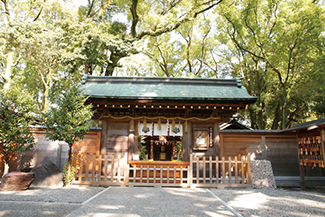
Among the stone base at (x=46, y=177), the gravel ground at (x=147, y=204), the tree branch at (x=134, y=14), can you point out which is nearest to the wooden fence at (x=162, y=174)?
the stone base at (x=46, y=177)

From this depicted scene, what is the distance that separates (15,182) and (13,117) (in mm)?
2277

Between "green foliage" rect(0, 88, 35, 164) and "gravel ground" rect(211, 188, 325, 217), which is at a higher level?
"green foliage" rect(0, 88, 35, 164)

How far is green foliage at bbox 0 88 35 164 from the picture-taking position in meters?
6.77

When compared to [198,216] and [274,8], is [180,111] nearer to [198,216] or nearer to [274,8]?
[198,216]

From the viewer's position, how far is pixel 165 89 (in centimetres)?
863

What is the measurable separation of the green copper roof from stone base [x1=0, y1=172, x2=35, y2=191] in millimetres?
3221

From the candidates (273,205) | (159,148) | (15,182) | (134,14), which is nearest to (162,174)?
(273,205)

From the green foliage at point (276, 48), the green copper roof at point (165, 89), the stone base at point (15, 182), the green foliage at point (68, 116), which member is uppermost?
the green foliage at point (276, 48)

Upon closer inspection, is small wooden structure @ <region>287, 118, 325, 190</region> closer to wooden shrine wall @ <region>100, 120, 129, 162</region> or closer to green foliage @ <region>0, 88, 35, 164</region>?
wooden shrine wall @ <region>100, 120, 129, 162</region>

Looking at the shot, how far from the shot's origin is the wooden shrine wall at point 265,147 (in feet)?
28.3

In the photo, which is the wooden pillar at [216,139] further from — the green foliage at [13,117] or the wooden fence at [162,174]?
the green foliage at [13,117]

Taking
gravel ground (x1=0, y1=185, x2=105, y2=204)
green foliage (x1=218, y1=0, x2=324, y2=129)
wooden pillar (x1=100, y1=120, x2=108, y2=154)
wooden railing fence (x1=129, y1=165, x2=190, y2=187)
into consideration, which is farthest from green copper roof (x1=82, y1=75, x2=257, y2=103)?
green foliage (x1=218, y1=0, x2=324, y2=129)

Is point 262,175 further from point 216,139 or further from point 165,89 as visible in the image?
point 165,89

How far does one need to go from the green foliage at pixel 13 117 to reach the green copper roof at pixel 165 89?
2041 mm
